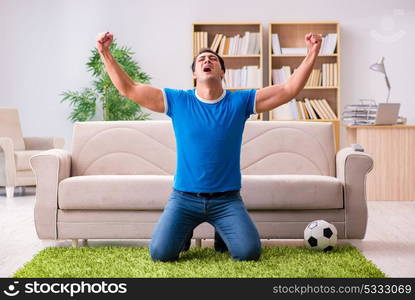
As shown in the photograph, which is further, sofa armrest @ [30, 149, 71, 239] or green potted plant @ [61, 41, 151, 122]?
green potted plant @ [61, 41, 151, 122]

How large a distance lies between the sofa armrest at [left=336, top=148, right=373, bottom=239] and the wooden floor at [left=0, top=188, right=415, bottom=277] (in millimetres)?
118

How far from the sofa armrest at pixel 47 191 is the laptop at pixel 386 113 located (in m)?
3.23

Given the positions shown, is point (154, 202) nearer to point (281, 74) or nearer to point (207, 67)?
point (207, 67)

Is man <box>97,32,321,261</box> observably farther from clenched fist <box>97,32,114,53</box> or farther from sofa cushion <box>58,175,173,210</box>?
sofa cushion <box>58,175,173,210</box>

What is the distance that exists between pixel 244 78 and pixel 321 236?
165 inches

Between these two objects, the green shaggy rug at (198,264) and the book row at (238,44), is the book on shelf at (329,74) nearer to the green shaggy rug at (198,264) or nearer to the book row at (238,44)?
the book row at (238,44)

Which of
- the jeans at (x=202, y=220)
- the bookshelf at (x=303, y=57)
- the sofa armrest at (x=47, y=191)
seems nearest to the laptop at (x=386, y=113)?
the bookshelf at (x=303, y=57)

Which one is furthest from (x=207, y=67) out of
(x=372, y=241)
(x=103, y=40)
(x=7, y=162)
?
(x=7, y=162)

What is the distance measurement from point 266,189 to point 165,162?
85 cm

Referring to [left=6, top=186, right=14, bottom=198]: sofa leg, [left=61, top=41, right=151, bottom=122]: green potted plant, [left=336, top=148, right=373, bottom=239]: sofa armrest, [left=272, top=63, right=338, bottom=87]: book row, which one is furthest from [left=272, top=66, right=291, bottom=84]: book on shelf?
[left=336, top=148, right=373, bottom=239]: sofa armrest

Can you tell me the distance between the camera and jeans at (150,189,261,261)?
3.06 metres

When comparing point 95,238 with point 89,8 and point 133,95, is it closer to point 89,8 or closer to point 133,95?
point 133,95

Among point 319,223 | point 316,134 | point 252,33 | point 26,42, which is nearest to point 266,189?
point 319,223

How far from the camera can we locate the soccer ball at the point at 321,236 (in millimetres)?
3316
